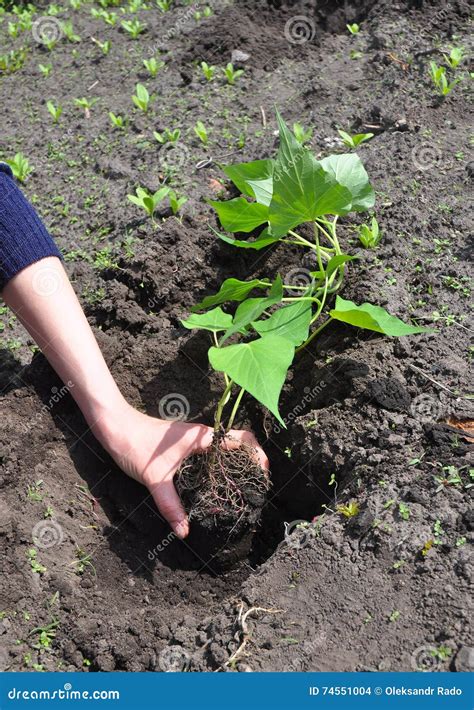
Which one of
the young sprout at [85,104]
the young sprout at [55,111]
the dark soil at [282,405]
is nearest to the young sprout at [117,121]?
the dark soil at [282,405]

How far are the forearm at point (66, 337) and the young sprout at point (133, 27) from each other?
2246 millimetres

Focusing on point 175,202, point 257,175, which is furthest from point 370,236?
point 175,202

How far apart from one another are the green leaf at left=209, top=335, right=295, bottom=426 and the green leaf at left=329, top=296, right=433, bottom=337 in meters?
0.25

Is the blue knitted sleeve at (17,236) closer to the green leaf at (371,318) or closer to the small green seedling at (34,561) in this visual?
the small green seedling at (34,561)

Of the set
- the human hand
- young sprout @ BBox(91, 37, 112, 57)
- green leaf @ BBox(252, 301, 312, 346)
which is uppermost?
young sprout @ BBox(91, 37, 112, 57)

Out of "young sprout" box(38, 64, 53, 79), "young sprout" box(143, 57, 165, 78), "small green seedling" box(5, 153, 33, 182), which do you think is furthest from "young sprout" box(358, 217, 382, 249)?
"young sprout" box(38, 64, 53, 79)

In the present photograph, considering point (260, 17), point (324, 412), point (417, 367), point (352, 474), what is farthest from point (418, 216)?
point (260, 17)

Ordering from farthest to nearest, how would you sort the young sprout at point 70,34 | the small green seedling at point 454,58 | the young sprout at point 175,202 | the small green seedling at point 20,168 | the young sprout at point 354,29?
the young sprout at point 70,34, the young sprout at point 354,29, the small green seedling at point 20,168, the small green seedling at point 454,58, the young sprout at point 175,202

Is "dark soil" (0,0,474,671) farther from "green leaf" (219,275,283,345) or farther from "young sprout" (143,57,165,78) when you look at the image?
"green leaf" (219,275,283,345)

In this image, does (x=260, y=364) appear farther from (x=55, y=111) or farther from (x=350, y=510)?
(x=55, y=111)

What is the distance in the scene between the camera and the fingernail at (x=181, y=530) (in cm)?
211

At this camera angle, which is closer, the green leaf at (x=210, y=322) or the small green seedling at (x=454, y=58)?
the green leaf at (x=210, y=322)

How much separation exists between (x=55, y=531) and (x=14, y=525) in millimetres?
120

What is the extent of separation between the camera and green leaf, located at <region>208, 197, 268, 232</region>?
7.30 feet
